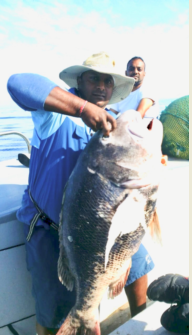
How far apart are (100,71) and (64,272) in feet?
4.25

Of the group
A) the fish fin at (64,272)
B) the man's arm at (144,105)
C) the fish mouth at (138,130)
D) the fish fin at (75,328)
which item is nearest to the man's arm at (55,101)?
the fish mouth at (138,130)

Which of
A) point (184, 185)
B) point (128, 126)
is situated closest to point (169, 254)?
point (184, 185)

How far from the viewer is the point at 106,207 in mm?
1518

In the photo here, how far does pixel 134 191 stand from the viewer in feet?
4.88

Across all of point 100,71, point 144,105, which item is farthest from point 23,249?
point 144,105

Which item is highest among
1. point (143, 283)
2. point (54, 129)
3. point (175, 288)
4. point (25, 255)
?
point (54, 129)

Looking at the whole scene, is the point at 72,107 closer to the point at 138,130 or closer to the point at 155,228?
the point at 138,130

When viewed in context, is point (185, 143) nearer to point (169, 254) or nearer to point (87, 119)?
point (169, 254)

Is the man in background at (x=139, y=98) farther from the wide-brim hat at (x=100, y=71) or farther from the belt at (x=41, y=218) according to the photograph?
the belt at (x=41, y=218)

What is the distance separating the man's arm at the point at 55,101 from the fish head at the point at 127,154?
9 centimetres

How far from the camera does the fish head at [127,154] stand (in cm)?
148

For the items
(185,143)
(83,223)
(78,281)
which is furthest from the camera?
(185,143)

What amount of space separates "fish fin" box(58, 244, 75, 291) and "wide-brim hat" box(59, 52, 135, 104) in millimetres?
1183

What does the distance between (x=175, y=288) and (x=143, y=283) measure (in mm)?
388
